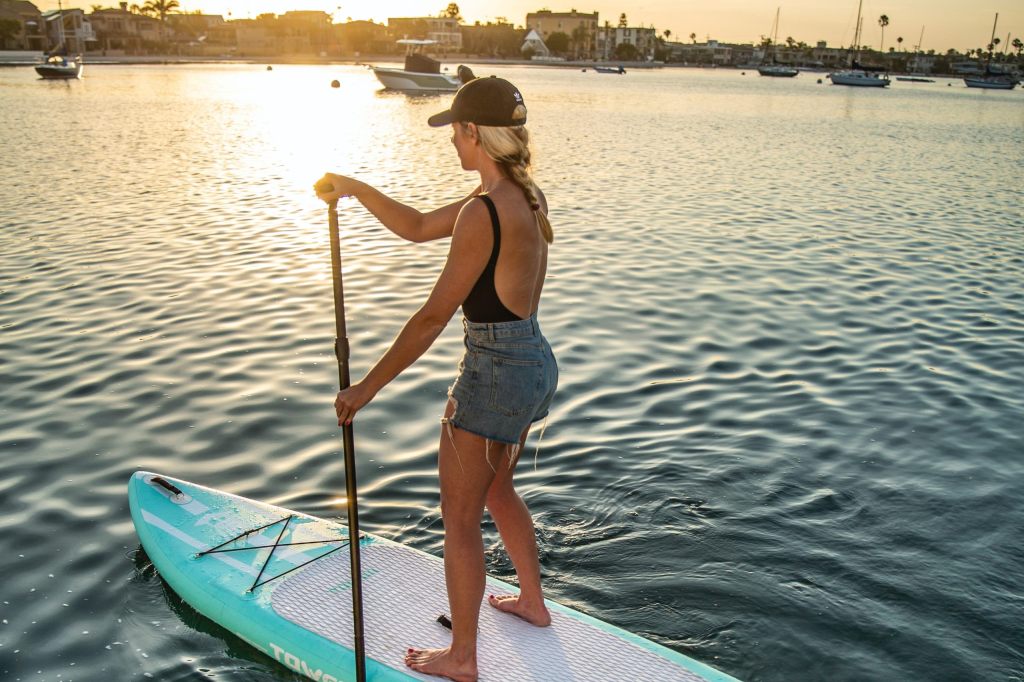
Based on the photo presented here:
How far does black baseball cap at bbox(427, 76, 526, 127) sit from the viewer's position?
3062 mm

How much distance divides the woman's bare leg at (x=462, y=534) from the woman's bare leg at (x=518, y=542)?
212 millimetres

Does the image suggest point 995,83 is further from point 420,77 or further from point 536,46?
point 420,77

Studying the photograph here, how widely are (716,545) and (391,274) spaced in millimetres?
7910

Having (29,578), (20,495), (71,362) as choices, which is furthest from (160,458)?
(71,362)

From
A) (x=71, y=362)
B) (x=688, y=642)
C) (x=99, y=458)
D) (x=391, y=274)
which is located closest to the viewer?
(x=688, y=642)

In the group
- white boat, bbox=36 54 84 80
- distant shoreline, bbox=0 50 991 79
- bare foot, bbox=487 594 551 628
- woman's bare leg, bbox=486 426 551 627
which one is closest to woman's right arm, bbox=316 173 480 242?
woman's bare leg, bbox=486 426 551 627

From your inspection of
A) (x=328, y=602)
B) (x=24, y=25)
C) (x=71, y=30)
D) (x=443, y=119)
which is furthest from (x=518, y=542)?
(x=24, y=25)

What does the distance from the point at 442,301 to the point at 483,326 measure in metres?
0.20

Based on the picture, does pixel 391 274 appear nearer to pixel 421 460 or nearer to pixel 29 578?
pixel 421 460

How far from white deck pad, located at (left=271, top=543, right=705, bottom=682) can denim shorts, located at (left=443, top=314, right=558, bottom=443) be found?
3.94 feet

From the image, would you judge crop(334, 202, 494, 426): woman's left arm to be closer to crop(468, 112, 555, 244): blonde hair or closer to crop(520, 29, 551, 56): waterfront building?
crop(468, 112, 555, 244): blonde hair

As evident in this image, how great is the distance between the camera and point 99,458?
6422 mm

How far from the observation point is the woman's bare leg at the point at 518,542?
3693 millimetres

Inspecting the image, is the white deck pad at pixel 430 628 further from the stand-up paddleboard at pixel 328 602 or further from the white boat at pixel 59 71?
the white boat at pixel 59 71
